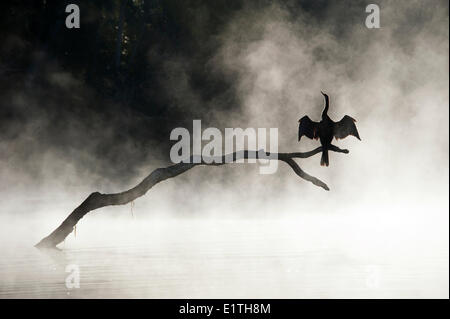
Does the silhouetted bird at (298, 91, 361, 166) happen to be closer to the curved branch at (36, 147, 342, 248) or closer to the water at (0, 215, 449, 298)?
the curved branch at (36, 147, 342, 248)

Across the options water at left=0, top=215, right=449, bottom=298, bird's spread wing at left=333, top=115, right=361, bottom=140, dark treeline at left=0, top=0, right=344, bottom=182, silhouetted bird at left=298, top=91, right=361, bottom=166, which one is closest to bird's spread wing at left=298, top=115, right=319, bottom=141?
silhouetted bird at left=298, top=91, right=361, bottom=166

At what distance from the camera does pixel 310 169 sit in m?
25.0

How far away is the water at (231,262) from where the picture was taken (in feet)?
25.5

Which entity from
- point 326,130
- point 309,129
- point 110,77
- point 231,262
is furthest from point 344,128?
point 110,77

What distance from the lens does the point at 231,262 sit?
31.7 feet

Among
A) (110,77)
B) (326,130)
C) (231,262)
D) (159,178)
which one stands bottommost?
(231,262)

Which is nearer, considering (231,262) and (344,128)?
(231,262)

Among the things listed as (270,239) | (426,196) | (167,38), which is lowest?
(270,239)

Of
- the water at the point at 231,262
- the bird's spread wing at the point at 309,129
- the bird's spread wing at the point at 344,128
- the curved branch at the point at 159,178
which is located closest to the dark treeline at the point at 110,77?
the water at the point at 231,262

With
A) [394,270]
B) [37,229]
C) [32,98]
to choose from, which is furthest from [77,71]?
[394,270]

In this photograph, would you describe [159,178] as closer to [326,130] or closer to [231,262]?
[231,262]

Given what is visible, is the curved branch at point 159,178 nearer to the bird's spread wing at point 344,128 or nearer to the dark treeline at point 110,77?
the bird's spread wing at point 344,128

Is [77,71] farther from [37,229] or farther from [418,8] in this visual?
[418,8]

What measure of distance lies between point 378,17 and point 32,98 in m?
14.7
